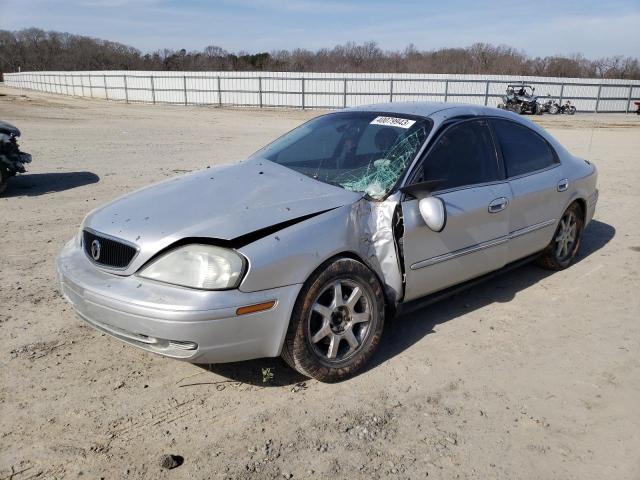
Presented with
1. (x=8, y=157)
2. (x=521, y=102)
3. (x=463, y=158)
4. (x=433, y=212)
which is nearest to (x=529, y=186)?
(x=463, y=158)

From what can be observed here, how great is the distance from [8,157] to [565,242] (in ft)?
25.1

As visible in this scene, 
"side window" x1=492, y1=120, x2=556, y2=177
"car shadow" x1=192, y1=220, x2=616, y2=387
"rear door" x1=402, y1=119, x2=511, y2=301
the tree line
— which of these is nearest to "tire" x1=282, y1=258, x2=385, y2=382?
"car shadow" x1=192, y1=220, x2=616, y2=387

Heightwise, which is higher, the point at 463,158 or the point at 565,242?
the point at 463,158

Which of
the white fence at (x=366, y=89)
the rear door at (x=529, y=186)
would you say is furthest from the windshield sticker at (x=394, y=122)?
the white fence at (x=366, y=89)

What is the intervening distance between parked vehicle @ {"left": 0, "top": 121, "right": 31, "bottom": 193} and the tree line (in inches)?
2270

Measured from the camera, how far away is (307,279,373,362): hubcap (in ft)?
10.5

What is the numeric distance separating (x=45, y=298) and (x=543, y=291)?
13.7ft

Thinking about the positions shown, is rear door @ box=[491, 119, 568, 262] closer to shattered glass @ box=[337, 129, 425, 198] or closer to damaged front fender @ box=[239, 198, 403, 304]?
shattered glass @ box=[337, 129, 425, 198]

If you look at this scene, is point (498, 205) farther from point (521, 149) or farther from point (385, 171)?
point (385, 171)

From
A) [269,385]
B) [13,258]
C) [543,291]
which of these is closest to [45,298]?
[13,258]

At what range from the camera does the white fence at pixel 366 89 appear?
3375 cm

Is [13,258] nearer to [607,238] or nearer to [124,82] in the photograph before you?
[607,238]

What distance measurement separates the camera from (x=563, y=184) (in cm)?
494

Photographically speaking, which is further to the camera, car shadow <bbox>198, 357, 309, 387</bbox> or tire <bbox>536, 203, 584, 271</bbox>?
tire <bbox>536, 203, 584, 271</bbox>
